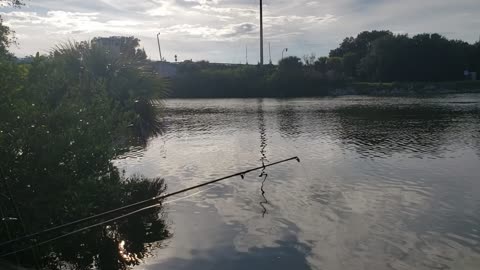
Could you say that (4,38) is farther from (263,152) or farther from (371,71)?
(371,71)

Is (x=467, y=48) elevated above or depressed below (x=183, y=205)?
above

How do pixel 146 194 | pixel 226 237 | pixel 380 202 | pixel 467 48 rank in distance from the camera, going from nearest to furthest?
pixel 226 237 → pixel 380 202 → pixel 146 194 → pixel 467 48

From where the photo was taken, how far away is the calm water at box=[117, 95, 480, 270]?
14.5 meters

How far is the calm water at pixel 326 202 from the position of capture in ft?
47.5

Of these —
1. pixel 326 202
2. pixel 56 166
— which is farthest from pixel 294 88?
pixel 56 166

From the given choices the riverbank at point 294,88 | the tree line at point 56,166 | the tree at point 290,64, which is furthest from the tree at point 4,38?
the tree at point 290,64

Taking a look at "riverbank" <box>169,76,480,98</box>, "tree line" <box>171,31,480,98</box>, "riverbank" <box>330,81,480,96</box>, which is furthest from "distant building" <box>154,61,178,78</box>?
"riverbank" <box>330,81,480,96</box>

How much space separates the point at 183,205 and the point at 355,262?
371 inches

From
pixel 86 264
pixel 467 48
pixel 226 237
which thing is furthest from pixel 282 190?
pixel 467 48

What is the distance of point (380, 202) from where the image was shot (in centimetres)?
2003

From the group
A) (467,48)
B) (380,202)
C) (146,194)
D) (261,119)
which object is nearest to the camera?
(380,202)

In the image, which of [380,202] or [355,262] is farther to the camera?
[380,202]

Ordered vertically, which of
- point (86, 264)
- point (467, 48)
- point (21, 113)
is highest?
point (467, 48)

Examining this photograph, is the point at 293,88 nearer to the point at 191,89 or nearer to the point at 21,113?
the point at 191,89
